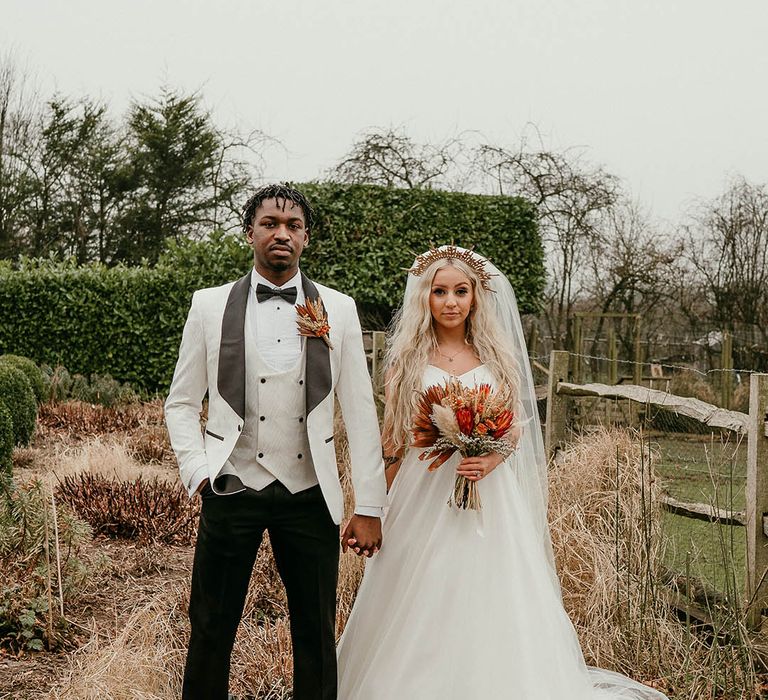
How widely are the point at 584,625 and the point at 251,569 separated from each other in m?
2.04

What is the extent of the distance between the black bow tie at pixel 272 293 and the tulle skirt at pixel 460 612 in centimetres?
99

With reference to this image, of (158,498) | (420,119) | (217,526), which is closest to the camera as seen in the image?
(217,526)

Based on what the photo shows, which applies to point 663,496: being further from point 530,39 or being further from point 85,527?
point 530,39

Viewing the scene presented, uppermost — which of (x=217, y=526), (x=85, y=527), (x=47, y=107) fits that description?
(x=47, y=107)

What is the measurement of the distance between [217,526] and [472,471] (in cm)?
99

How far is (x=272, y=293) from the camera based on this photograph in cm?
281

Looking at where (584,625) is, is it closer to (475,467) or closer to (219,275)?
(475,467)

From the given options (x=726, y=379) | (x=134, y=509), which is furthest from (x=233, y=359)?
(x=726, y=379)

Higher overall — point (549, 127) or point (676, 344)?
point (549, 127)

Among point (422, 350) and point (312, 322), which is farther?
point (422, 350)

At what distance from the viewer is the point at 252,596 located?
4.25m

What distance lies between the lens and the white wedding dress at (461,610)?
295 centimetres

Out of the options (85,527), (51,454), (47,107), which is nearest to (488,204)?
(51,454)

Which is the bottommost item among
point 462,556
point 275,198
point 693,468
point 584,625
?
point 584,625
